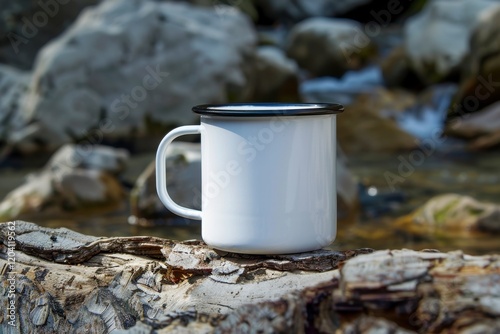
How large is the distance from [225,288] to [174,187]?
4.17 m

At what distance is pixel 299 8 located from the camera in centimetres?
1677

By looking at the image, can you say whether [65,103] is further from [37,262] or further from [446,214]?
[37,262]

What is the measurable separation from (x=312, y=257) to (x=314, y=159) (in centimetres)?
23

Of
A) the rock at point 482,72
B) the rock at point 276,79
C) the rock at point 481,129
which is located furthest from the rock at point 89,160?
the rock at point 482,72

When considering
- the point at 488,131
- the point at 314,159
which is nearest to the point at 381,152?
the point at 488,131

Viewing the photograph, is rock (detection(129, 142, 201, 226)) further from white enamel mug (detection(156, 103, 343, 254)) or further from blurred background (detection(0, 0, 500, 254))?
white enamel mug (detection(156, 103, 343, 254))

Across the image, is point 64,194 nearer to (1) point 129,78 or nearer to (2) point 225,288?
(1) point 129,78

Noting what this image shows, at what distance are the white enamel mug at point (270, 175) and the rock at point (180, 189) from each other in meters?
3.84

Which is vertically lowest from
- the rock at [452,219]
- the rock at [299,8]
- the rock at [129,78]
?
the rock at [452,219]

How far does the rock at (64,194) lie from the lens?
6.41 metres

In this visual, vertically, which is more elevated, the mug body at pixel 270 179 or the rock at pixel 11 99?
the rock at pixel 11 99

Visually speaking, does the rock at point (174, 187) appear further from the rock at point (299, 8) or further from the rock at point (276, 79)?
the rock at point (299, 8)

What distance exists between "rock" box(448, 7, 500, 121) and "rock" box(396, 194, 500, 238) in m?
4.60

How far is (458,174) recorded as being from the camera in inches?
303
